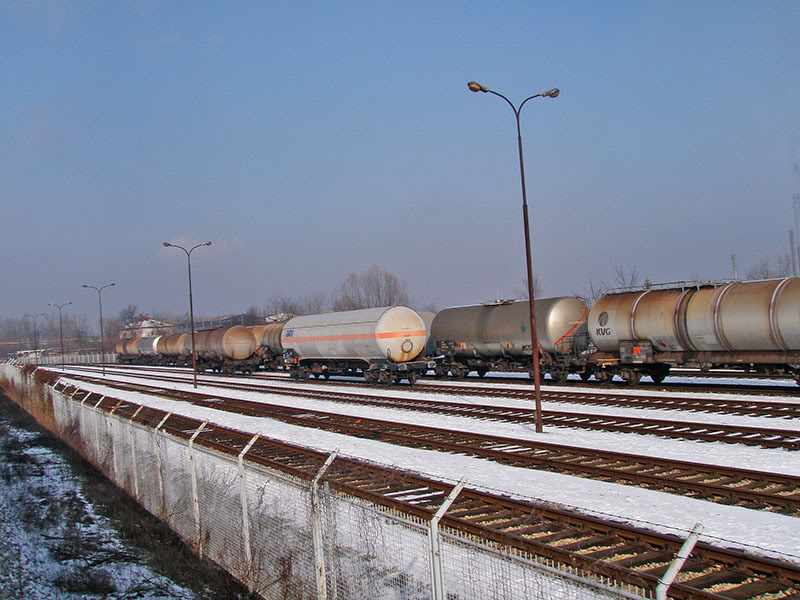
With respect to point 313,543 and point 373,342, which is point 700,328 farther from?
point 313,543

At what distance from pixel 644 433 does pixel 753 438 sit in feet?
8.03

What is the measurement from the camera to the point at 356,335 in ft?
111

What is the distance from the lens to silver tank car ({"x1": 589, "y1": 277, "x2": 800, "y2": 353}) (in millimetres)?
21047

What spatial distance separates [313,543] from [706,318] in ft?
65.1

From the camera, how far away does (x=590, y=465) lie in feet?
41.9

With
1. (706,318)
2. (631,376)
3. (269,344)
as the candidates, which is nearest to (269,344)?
(269,344)

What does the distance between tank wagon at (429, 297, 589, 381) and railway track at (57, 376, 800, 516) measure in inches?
374

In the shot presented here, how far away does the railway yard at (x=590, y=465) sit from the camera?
7379 mm

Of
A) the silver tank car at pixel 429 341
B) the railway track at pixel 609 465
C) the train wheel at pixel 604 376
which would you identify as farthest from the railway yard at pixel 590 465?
the silver tank car at pixel 429 341

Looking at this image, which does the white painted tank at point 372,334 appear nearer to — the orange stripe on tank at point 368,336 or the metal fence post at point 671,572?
the orange stripe on tank at point 368,336

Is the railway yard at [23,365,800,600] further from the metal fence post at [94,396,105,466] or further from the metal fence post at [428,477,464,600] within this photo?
the metal fence post at [428,477,464,600]

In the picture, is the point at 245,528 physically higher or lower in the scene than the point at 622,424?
higher

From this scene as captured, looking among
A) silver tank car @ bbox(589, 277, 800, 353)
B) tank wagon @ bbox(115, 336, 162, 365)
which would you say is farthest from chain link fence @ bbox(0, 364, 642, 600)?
tank wagon @ bbox(115, 336, 162, 365)

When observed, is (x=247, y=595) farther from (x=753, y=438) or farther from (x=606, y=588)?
(x=753, y=438)
